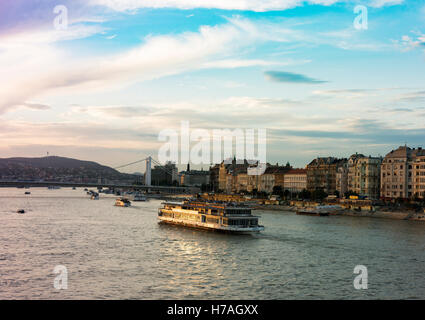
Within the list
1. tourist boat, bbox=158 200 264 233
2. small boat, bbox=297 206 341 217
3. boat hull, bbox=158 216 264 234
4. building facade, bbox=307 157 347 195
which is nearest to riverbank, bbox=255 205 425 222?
small boat, bbox=297 206 341 217

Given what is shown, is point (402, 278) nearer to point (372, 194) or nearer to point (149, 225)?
point (149, 225)

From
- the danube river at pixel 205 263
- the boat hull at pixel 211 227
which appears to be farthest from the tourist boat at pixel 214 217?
the danube river at pixel 205 263

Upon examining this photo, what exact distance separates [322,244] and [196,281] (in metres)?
16.1

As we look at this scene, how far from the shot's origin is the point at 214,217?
149ft

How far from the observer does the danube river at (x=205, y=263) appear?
22500 mm

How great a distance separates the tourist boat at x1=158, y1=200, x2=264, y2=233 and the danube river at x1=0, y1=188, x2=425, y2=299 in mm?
918

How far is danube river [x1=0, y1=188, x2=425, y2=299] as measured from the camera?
22500mm

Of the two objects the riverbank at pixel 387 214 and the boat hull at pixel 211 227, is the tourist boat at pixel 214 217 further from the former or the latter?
the riverbank at pixel 387 214

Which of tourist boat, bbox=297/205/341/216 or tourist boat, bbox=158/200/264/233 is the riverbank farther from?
tourist boat, bbox=158/200/264/233

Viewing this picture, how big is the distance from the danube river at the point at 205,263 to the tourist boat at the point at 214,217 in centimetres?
92

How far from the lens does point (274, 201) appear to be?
101 meters

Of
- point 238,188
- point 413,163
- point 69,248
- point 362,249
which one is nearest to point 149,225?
point 69,248

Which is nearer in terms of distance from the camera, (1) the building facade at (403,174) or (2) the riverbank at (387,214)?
(2) the riverbank at (387,214)
